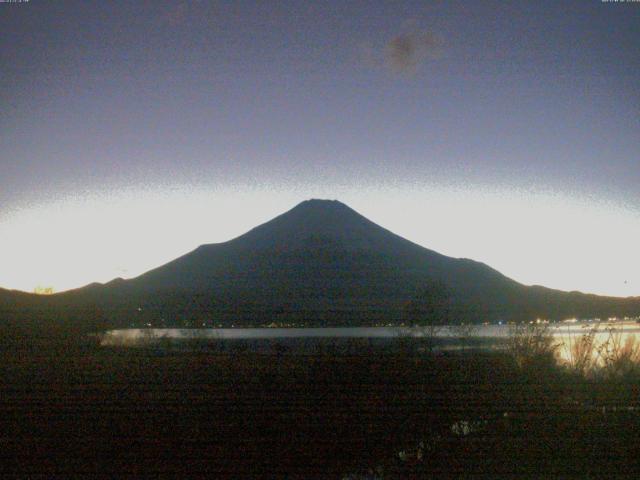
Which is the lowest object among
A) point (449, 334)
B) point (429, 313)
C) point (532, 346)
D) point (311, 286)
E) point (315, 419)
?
point (315, 419)

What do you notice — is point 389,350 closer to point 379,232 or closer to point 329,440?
point 329,440

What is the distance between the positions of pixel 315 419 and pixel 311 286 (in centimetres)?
2759

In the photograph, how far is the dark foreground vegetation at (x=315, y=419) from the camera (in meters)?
3.62

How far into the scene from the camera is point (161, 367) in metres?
6.81

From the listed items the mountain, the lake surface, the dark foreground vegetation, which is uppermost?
the mountain

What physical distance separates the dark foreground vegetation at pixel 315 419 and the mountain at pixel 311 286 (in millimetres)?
3646

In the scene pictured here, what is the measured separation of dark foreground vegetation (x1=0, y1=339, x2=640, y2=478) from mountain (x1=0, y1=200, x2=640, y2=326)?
3.65m

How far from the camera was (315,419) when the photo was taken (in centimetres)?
472

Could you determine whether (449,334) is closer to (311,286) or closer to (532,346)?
(532,346)

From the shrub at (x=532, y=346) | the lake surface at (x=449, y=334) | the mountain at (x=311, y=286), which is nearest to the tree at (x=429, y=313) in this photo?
the lake surface at (x=449, y=334)

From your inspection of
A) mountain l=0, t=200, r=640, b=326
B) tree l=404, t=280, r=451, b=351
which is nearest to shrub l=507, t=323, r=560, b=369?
mountain l=0, t=200, r=640, b=326

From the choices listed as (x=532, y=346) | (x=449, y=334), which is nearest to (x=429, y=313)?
(x=449, y=334)

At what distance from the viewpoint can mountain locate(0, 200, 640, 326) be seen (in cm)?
1456

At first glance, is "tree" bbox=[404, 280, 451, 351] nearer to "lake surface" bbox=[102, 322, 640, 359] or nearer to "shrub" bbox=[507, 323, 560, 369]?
"lake surface" bbox=[102, 322, 640, 359]
